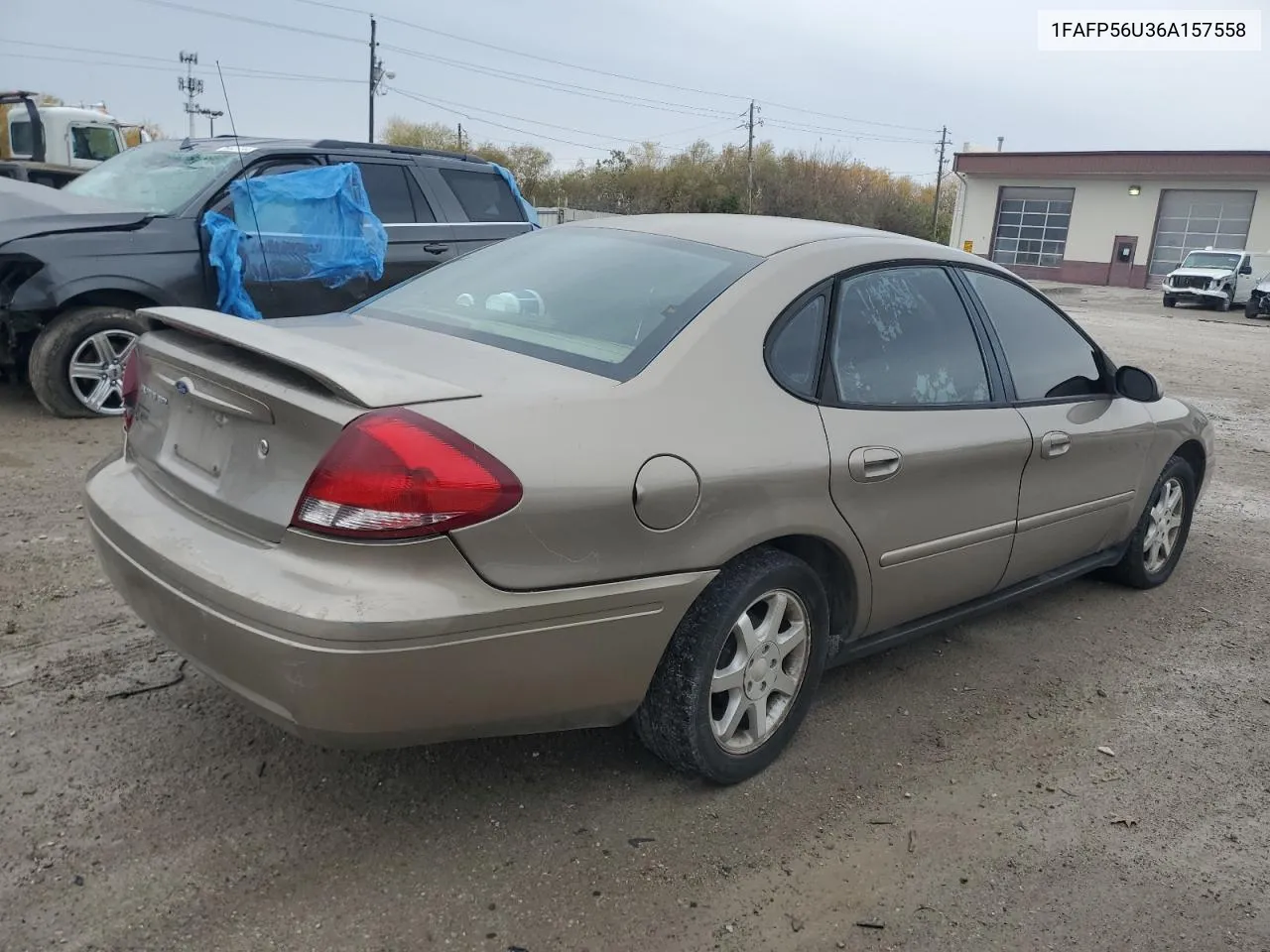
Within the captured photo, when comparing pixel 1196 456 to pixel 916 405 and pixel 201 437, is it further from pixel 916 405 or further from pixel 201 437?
pixel 201 437

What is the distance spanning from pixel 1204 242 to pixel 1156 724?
143ft

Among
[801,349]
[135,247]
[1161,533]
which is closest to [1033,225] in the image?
[1161,533]

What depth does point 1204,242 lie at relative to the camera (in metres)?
40.4

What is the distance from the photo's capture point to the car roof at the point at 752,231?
3.18m

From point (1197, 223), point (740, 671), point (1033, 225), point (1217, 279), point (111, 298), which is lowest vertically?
point (740, 671)

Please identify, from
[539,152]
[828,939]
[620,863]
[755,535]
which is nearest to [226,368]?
[755,535]

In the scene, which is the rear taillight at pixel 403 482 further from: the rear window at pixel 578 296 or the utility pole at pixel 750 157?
the utility pole at pixel 750 157

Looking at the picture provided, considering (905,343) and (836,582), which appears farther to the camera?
(905,343)

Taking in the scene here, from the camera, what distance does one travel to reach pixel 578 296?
3.06 metres

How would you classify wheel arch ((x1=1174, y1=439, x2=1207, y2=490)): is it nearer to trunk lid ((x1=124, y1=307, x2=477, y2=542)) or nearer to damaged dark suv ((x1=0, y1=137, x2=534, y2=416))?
trunk lid ((x1=124, y1=307, x2=477, y2=542))

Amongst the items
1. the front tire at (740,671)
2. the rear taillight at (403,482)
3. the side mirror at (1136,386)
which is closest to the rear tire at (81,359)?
the rear taillight at (403,482)

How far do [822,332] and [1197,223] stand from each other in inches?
1752

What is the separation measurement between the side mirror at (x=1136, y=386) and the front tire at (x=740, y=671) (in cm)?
199

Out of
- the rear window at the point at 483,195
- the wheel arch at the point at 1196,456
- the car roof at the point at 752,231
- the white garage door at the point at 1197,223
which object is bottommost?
the wheel arch at the point at 1196,456
